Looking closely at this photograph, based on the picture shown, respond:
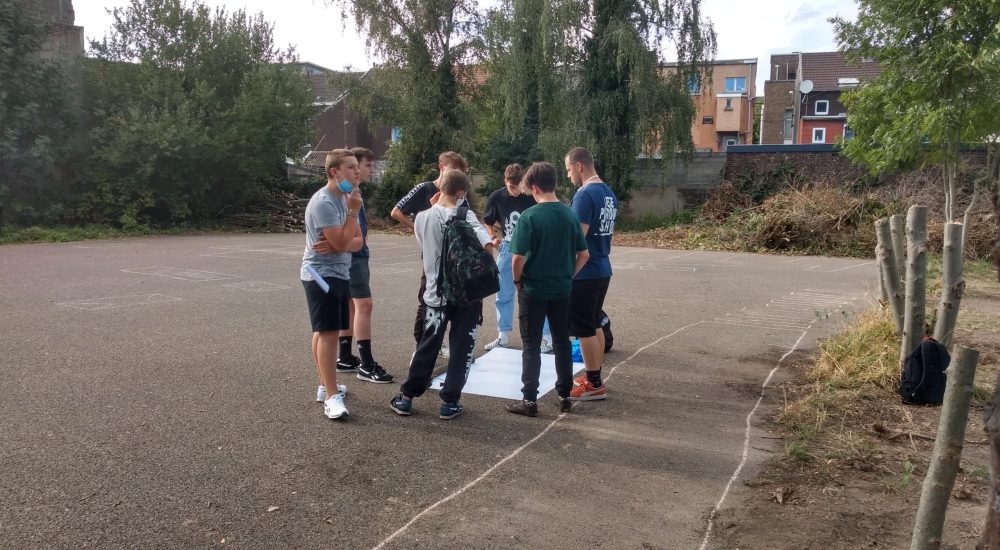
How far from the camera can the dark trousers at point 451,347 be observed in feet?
16.5

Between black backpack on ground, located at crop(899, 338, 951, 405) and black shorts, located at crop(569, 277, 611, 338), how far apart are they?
2.35 meters

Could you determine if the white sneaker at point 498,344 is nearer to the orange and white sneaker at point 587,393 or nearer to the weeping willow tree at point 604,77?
the orange and white sneaker at point 587,393

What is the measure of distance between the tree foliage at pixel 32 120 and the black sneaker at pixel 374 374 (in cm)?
1884

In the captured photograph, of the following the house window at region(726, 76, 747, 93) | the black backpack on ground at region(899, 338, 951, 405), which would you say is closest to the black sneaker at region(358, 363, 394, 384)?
the black backpack on ground at region(899, 338, 951, 405)

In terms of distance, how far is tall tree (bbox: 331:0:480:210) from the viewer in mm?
27625

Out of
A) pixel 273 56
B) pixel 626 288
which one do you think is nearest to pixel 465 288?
pixel 626 288

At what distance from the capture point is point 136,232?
2264 cm

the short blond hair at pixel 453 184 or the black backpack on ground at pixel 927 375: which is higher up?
the short blond hair at pixel 453 184

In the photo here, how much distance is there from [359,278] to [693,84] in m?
20.0

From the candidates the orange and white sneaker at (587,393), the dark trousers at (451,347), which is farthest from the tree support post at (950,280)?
the dark trousers at (451,347)

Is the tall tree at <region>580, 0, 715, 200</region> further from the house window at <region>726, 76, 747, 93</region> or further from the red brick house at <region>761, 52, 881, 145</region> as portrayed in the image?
the house window at <region>726, 76, 747, 93</region>

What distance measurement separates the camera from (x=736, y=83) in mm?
Answer: 62031

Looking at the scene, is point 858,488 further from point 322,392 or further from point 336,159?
point 336,159

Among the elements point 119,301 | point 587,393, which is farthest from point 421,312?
Result: point 119,301
